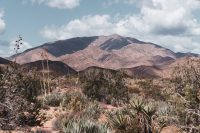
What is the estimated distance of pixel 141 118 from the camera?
16594 millimetres

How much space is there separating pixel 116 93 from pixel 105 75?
3352mm

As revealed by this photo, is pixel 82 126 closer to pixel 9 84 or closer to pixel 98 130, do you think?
pixel 98 130

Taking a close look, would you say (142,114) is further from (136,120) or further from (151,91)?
(151,91)

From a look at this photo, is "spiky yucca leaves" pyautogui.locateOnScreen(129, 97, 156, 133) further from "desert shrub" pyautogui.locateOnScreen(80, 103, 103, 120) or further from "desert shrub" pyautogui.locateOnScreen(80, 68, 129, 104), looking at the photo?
A: "desert shrub" pyautogui.locateOnScreen(80, 68, 129, 104)

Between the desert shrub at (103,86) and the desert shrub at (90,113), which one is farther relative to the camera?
the desert shrub at (103,86)

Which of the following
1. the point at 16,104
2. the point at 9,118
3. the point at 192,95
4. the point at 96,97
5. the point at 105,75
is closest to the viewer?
the point at 9,118

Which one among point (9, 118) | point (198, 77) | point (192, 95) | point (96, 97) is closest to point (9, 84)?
point (9, 118)

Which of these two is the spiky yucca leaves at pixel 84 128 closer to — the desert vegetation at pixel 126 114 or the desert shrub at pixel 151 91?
the desert vegetation at pixel 126 114

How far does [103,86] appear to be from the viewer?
166ft

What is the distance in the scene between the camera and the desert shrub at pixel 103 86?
4941 cm

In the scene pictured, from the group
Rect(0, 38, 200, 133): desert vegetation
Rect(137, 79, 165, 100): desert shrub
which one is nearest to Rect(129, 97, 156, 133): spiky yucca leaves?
Rect(0, 38, 200, 133): desert vegetation

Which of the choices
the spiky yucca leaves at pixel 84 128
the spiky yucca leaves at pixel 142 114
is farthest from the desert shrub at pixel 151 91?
the spiky yucca leaves at pixel 84 128

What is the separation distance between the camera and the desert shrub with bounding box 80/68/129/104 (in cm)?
4941

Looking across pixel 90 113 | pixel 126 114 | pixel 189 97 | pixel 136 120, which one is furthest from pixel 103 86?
pixel 189 97
